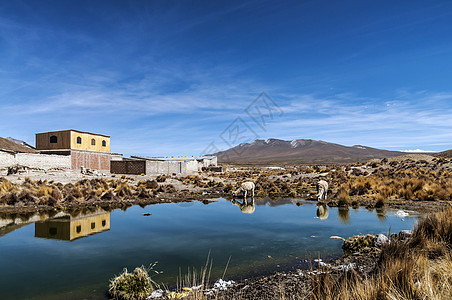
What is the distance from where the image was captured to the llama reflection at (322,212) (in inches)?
529

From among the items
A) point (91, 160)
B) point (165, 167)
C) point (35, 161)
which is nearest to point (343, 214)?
point (165, 167)

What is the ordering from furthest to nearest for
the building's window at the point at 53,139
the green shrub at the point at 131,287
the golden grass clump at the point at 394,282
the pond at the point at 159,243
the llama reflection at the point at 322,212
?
1. the building's window at the point at 53,139
2. the llama reflection at the point at 322,212
3. the pond at the point at 159,243
4. the green shrub at the point at 131,287
5. the golden grass clump at the point at 394,282

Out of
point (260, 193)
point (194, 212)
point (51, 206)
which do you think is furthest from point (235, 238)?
point (260, 193)

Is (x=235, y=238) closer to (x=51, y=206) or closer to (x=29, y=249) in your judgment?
(x=29, y=249)

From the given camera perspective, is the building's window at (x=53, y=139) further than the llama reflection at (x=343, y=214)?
Yes

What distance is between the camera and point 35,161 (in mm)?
28984

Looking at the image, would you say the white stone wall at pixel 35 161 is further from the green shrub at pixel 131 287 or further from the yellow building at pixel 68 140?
the green shrub at pixel 131 287

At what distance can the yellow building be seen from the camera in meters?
35.6

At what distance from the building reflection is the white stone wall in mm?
17724

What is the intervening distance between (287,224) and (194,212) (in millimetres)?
5622

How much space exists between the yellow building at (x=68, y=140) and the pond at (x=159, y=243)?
2515 centimetres

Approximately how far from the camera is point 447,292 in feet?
10.3

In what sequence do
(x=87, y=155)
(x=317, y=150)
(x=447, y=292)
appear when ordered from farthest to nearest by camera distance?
(x=317, y=150) → (x=87, y=155) → (x=447, y=292)

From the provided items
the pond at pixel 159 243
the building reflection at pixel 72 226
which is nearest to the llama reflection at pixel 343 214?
the pond at pixel 159 243
